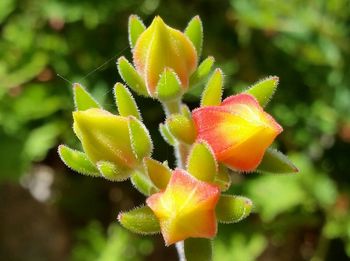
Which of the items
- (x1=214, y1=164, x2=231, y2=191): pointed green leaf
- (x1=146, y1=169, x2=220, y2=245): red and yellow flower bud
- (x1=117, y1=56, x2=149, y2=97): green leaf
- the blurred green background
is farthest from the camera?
the blurred green background

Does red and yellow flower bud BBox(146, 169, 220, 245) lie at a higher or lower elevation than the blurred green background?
higher

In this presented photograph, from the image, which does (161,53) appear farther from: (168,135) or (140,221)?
(140,221)

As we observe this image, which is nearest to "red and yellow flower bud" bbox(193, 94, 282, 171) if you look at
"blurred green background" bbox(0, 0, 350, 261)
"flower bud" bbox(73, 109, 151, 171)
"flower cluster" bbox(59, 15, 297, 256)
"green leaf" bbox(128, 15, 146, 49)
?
"flower cluster" bbox(59, 15, 297, 256)

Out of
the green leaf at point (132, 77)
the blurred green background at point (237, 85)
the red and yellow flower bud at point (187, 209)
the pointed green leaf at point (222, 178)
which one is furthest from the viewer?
the blurred green background at point (237, 85)

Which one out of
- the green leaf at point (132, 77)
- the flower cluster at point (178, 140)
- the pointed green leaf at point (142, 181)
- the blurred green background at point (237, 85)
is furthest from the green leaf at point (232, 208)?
the blurred green background at point (237, 85)

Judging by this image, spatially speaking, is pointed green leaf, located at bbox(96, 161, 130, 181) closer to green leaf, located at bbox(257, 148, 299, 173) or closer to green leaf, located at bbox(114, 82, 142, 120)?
green leaf, located at bbox(114, 82, 142, 120)

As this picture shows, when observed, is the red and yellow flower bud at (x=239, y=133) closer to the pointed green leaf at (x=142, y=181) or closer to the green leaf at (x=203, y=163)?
the green leaf at (x=203, y=163)
